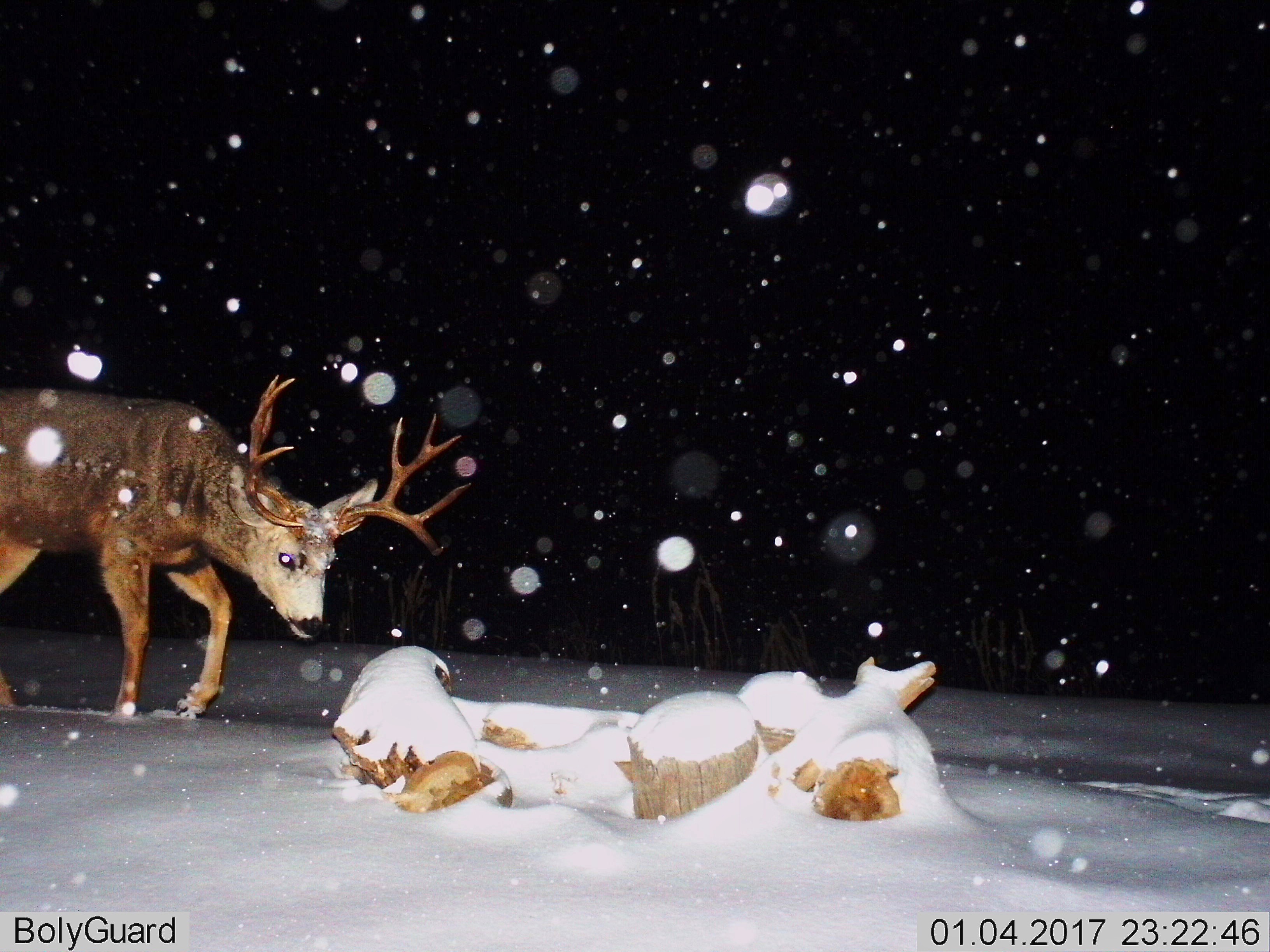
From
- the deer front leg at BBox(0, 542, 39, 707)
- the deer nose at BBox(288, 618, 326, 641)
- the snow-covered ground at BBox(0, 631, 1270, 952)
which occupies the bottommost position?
the snow-covered ground at BBox(0, 631, 1270, 952)

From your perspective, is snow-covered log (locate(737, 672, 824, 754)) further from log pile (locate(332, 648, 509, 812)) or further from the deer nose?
the deer nose

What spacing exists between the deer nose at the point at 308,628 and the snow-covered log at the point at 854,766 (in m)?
2.80

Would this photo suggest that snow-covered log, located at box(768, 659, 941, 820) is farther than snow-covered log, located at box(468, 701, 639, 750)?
No

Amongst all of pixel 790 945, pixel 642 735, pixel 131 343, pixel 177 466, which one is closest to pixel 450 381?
pixel 131 343

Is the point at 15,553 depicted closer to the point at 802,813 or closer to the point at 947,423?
the point at 802,813

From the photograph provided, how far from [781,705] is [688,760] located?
440mm

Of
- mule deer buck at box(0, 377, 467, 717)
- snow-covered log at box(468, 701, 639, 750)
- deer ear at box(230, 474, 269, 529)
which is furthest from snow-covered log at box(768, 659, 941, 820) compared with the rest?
deer ear at box(230, 474, 269, 529)

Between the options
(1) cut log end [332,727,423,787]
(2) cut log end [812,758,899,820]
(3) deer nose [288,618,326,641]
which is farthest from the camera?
(3) deer nose [288,618,326,641]

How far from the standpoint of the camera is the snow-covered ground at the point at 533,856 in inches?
79.4

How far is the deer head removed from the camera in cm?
482

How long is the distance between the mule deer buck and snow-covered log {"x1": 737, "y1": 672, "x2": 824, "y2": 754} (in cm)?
210

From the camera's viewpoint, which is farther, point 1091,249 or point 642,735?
point 1091,249

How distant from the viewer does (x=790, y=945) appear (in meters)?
1.95

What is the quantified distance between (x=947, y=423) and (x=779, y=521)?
98.5 inches
